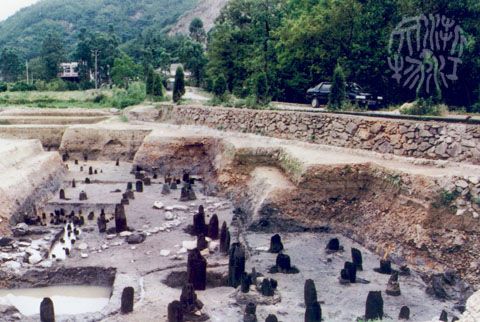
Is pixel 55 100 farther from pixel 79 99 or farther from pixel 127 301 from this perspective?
pixel 127 301

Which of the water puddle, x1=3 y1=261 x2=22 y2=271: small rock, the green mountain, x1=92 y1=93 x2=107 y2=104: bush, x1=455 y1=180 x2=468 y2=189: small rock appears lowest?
the water puddle

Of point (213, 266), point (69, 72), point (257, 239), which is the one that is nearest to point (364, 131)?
point (257, 239)

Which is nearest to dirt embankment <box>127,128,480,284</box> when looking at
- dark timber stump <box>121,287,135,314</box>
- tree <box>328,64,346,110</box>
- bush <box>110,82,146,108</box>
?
tree <box>328,64,346,110</box>

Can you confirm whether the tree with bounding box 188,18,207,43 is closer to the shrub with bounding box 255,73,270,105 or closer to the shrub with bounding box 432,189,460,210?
the shrub with bounding box 255,73,270,105

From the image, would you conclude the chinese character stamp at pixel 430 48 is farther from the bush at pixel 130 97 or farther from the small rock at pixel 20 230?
the bush at pixel 130 97

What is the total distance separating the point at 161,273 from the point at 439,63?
18126 millimetres

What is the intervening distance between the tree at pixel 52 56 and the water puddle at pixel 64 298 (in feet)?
198

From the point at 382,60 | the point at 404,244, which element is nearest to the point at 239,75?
the point at 382,60

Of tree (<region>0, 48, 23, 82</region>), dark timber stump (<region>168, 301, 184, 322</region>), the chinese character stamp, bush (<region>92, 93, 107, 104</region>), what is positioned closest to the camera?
dark timber stump (<region>168, 301, 184, 322</region>)

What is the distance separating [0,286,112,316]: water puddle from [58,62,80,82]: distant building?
5888 cm

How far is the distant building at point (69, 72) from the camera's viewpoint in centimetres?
6879

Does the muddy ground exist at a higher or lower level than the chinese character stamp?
lower

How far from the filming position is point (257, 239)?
14.9m

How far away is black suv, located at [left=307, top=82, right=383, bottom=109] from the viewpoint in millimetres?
27594
